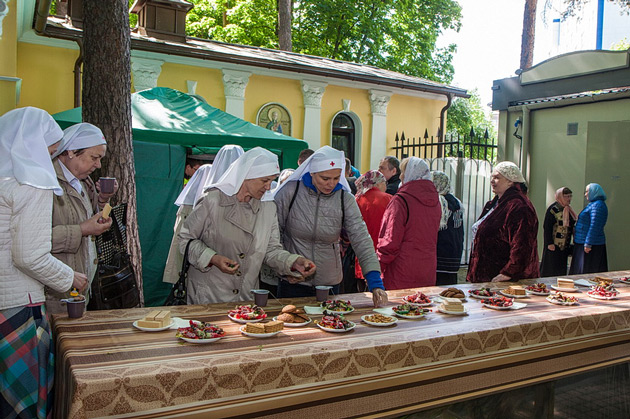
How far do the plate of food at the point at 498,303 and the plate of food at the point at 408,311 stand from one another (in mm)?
467

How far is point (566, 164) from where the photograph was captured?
953cm

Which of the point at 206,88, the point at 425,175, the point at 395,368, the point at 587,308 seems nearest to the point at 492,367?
the point at 395,368

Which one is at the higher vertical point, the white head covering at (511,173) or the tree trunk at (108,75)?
the tree trunk at (108,75)

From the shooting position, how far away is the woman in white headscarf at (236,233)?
3.24m

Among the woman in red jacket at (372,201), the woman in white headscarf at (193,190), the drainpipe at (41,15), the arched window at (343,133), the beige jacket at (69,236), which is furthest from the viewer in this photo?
the arched window at (343,133)

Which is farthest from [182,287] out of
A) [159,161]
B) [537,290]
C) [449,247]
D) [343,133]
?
[343,133]

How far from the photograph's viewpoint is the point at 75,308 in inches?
103

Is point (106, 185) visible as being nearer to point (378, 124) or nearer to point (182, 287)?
point (182, 287)

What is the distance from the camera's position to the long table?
1963mm

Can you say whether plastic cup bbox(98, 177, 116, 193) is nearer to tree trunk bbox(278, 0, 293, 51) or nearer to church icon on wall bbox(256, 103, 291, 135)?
church icon on wall bbox(256, 103, 291, 135)

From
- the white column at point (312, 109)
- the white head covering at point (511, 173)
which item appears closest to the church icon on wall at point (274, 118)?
the white column at point (312, 109)

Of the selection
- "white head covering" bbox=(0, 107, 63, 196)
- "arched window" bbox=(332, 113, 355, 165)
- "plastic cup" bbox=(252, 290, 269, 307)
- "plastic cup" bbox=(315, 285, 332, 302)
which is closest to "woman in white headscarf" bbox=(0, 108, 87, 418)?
"white head covering" bbox=(0, 107, 63, 196)

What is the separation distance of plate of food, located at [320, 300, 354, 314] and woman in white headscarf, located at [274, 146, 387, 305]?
54 cm

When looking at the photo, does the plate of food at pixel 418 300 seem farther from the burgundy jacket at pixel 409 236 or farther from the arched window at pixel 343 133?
the arched window at pixel 343 133
